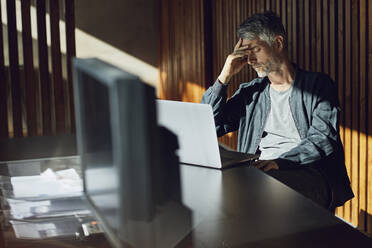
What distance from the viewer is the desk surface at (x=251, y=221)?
4.15 ft

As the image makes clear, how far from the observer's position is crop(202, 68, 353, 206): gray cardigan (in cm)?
247

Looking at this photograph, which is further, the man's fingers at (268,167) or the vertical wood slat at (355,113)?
the vertical wood slat at (355,113)

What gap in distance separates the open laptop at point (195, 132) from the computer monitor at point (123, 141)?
1134mm

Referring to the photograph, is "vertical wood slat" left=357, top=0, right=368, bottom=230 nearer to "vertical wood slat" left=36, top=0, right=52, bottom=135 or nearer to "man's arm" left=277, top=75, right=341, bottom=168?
"man's arm" left=277, top=75, right=341, bottom=168

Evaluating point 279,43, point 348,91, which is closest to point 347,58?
point 348,91

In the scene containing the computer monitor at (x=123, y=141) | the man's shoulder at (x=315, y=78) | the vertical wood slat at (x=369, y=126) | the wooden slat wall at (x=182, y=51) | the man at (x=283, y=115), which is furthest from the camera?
the wooden slat wall at (x=182, y=51)

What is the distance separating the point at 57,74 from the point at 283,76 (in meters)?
2.86

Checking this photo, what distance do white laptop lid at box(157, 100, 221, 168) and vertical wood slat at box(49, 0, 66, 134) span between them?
2.88 metres

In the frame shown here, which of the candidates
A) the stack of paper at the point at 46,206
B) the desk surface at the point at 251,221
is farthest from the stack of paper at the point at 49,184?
the desk surface at the point at 251,221

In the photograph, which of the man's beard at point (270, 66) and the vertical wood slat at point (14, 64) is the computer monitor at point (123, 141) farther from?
the vertical wood slat at point (14, 64)

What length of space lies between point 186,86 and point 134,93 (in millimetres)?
6041

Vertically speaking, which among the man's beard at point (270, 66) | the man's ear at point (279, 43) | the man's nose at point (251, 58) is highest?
the man's ear at point (279, 43)

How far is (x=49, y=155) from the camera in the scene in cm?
234

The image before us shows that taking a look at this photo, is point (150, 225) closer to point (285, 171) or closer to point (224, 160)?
point (224, 160)
